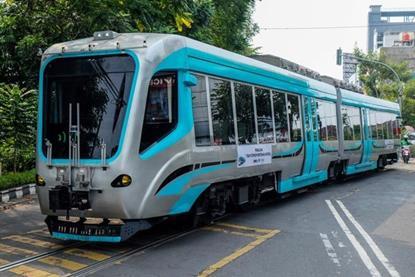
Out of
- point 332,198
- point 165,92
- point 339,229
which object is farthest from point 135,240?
point 332,198

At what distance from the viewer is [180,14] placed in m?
12.3

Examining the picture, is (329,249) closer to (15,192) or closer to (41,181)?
(41,181)

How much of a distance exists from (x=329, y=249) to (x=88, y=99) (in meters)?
4.08

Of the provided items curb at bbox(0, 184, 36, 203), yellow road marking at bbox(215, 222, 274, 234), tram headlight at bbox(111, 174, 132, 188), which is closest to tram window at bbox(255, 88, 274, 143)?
yellow road marking at bbox(215, 222, 274, 234)

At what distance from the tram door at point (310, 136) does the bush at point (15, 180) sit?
7140 mm

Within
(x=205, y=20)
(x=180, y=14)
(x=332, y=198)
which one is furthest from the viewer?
(x=205, y=20)

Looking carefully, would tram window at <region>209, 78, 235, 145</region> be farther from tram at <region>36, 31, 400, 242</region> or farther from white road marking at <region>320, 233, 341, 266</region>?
white road marking at <region>320, 233, 341, 266</region>

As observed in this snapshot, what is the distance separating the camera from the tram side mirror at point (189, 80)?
8.09 m

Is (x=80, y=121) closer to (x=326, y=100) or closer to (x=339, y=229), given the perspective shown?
(x=339, y=229)

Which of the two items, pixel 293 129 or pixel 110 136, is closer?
pixel 110 136

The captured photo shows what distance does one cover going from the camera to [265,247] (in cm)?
790

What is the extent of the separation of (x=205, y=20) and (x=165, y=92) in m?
10.3

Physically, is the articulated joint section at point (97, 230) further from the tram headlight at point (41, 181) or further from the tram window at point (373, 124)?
the tram window at point (373, 124)

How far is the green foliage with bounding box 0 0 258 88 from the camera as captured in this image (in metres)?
11.8
